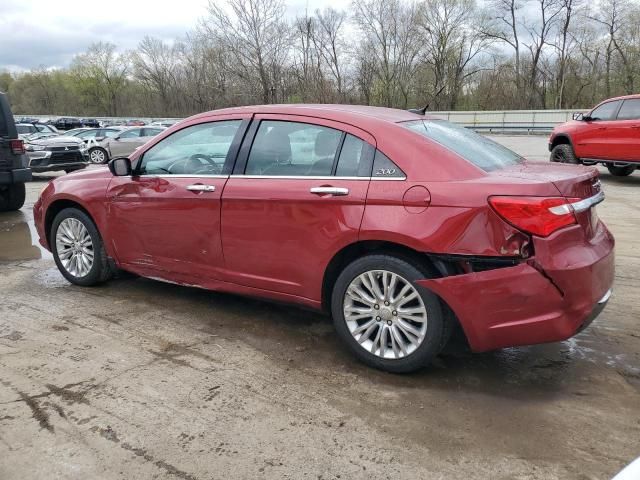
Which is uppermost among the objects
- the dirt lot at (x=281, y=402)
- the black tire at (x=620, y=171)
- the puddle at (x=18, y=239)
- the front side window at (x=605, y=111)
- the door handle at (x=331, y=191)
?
the front side window at (x=605, y=111)

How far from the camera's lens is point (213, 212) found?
3.94 m

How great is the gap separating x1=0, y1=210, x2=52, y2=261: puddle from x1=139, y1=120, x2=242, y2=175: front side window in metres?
2.82

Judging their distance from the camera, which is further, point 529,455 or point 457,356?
point 457,356

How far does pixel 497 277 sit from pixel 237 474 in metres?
1.63

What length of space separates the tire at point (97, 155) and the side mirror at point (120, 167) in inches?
714

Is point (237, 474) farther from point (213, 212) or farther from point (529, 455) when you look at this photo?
point (213, 212)

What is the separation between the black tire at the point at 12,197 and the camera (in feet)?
31.5

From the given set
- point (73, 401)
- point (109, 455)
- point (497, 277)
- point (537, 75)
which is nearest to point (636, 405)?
point (497, 277)

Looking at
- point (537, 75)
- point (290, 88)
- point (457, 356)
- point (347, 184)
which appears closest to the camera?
point (347, 184)

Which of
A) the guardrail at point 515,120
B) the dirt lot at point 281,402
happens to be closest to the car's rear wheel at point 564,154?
the dirt lot at point 281,402

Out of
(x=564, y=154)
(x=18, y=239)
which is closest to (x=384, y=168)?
(x=18, y=239)

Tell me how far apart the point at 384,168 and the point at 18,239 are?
616 centimetres

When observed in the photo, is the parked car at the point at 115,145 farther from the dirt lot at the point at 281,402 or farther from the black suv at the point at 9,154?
the dirt lot at the point at 281,402

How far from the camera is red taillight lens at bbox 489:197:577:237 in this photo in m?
2.87
